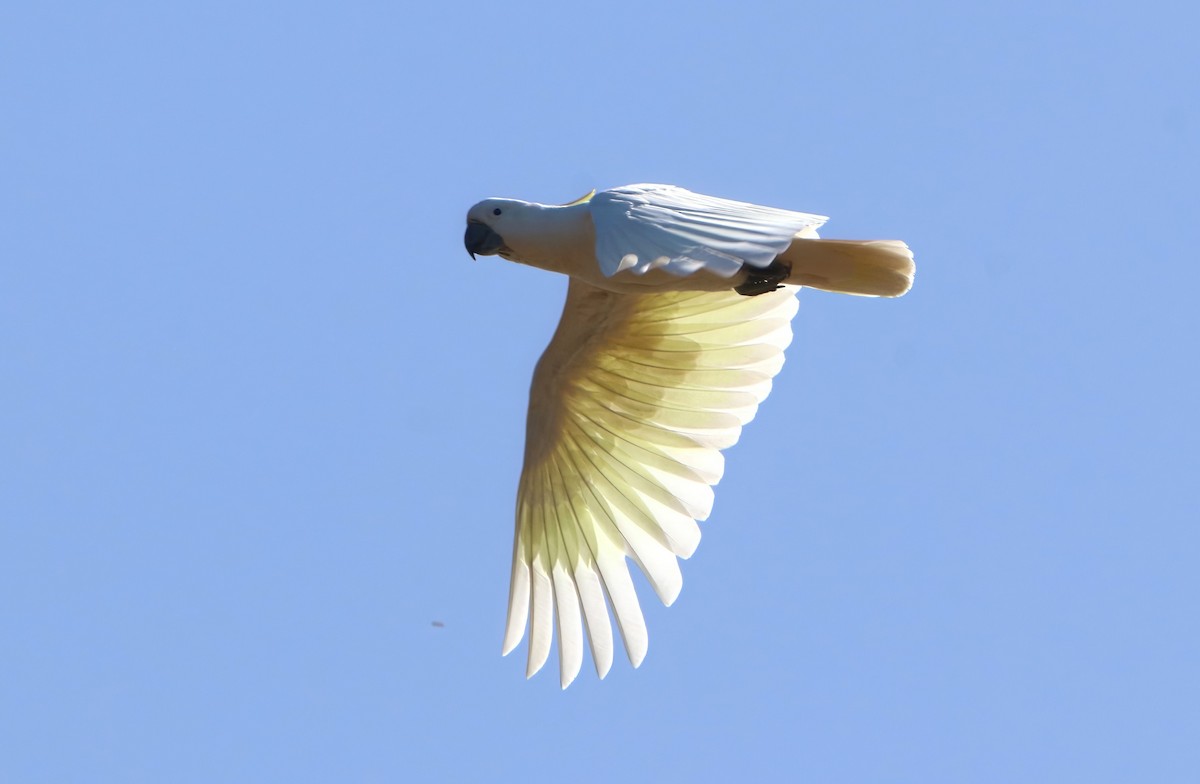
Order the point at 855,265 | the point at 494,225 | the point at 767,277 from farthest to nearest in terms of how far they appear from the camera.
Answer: the point at 494,225, the point at 767,277, the point at 855,265

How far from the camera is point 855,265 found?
25.7 ft

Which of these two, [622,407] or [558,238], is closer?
[558,238]

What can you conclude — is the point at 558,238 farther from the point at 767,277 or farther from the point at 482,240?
the point at 767,277

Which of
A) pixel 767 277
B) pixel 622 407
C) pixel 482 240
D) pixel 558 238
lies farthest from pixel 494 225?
pixel 622 407

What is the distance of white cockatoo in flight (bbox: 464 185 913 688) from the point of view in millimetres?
8094

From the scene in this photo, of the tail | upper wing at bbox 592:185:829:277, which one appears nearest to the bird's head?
upper wing at bbox 592:185:829:277

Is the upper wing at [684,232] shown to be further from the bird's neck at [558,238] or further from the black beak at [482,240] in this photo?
the black beak at [482,240]

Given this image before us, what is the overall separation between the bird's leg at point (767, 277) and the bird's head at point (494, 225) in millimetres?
1022

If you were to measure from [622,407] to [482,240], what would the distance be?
1.36 meters

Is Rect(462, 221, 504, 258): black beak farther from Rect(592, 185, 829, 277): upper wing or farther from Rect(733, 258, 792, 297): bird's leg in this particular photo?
Rect(733, 258, 792, 297): bird's leg

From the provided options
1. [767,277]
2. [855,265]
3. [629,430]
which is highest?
[855,265]

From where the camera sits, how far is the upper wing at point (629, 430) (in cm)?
878

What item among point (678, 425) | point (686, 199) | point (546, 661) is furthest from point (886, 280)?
point (546, 661)

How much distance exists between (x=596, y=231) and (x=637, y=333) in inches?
71.0
